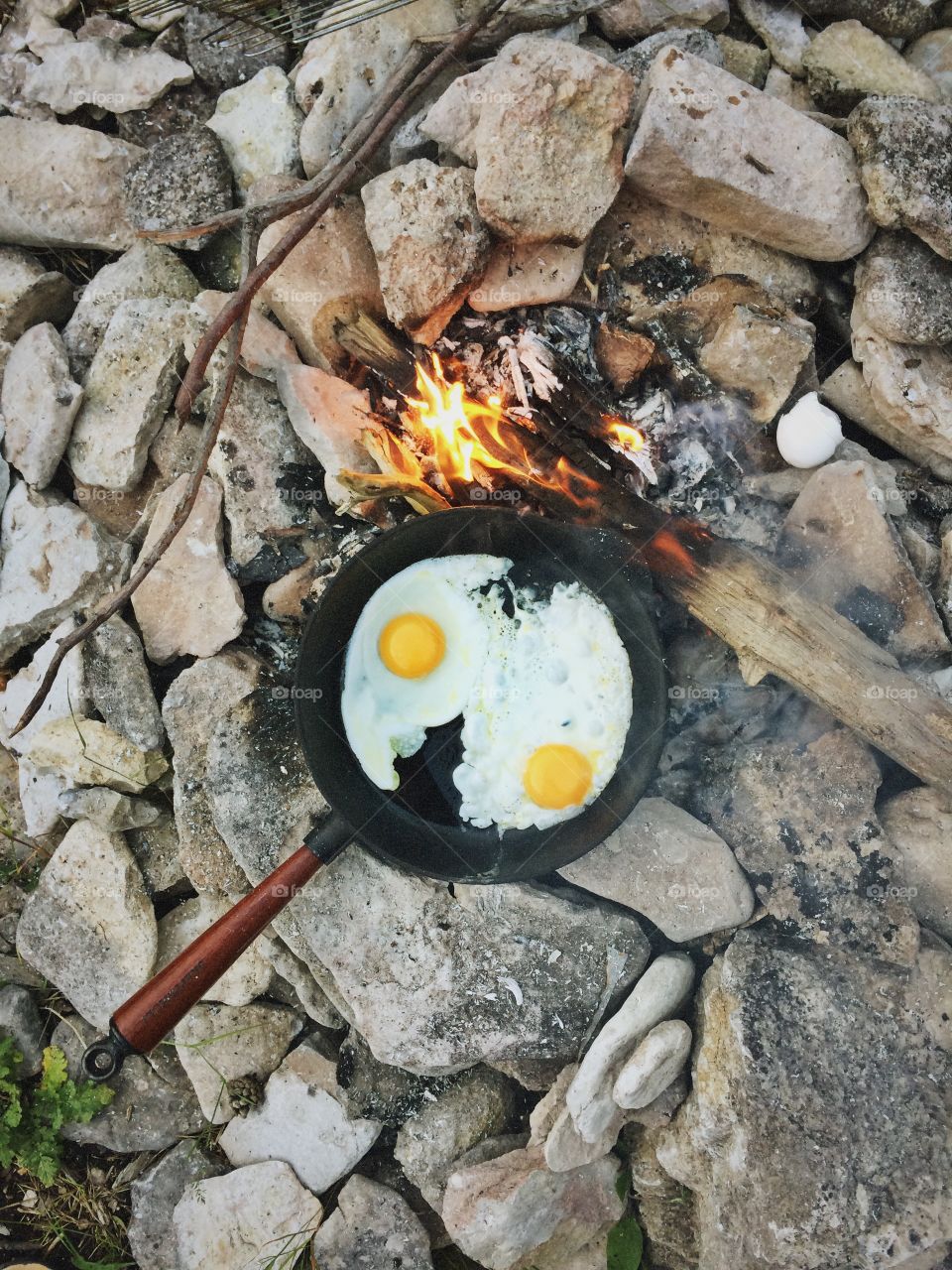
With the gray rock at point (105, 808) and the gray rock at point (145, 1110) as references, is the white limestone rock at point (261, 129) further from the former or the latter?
the gray rock at point (145, 1110)

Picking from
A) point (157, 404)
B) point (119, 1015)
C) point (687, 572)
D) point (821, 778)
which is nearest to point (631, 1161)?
point (821, 778)

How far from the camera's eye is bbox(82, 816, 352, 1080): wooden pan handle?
8.73 feet

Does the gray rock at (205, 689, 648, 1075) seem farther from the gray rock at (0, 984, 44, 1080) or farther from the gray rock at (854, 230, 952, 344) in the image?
the gray rock at (854, 230, 952, 344)

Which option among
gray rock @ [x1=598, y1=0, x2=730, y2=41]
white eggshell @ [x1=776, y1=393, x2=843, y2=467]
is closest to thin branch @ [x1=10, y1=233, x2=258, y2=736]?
gray rock @ [x1=598, y1=0, x2=730, y2=41]

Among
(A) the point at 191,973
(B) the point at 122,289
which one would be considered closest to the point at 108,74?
(B) the point at 122,289

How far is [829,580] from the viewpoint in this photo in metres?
3.28

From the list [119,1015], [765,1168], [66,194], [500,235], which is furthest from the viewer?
[66,194]

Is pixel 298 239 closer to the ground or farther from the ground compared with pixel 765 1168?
farther from the ground

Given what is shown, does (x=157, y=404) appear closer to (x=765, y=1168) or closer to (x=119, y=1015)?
(x=119, y=1015)

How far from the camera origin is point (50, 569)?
3.68 metres

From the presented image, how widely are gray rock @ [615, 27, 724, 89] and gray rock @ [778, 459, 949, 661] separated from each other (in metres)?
1.66

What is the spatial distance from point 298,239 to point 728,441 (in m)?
1.76

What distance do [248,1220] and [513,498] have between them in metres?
2.89

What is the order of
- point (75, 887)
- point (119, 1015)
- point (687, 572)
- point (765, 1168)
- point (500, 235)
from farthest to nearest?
1. point (75, 887)
2. point (500, 235)
3. point (687, 572)
4. point (765, 1168)
5. point (119, 1015)
